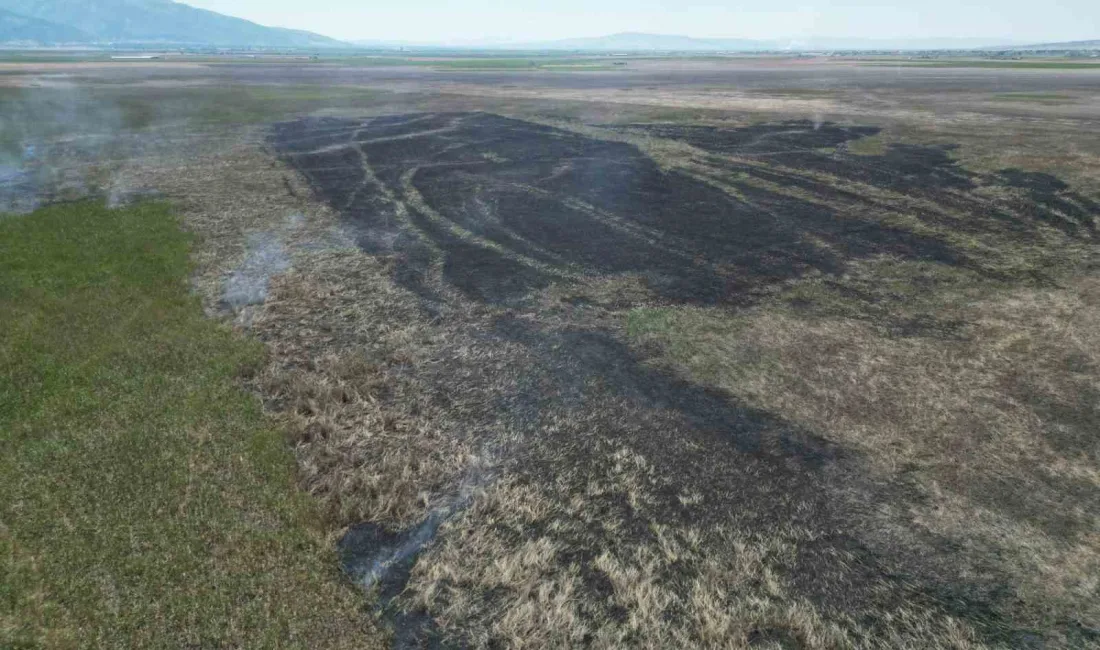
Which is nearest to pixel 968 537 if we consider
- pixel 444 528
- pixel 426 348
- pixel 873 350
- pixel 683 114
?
pixel 873 350

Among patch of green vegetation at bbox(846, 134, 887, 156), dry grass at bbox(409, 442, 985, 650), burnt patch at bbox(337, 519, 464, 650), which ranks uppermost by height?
patch of green vegetation at bbox(846, 134, 887, 156)

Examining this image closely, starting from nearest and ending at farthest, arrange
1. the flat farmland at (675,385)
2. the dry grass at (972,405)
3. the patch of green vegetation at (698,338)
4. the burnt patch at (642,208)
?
the flat farmland at (675,385) → the dry grass at (972,405) → the patch of green vegetation at (698,338) → the burnt patch at (642,208)

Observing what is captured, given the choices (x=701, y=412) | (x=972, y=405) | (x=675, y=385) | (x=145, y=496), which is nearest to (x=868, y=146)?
(x=972, y=405)

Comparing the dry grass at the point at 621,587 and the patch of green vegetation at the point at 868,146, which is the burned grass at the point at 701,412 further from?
the patch of green vegetation at the point at 868,146

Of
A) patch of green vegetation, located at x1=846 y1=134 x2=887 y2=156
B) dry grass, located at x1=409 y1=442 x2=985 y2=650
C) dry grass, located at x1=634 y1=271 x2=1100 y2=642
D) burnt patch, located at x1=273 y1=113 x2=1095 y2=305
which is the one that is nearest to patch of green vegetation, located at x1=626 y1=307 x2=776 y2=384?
dry grass, located at x1=634 y1=271 x2=1100 y2=642

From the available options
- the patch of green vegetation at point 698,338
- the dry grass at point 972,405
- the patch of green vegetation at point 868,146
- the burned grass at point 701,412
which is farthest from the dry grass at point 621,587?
the patch of green vegetation at point 868,146

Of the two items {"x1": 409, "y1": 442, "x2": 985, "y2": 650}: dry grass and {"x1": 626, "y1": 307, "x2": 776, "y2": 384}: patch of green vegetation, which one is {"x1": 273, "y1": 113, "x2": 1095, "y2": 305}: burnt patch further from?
{"x1": 409, "y1": 442, "x2": 985, "y2": 650}: dry grass

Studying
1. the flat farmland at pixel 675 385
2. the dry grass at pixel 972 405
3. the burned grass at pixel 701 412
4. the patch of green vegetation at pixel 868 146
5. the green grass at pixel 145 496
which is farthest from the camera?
the patch of green vegetation at pixel 868 146

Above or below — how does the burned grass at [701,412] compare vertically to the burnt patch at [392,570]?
above
